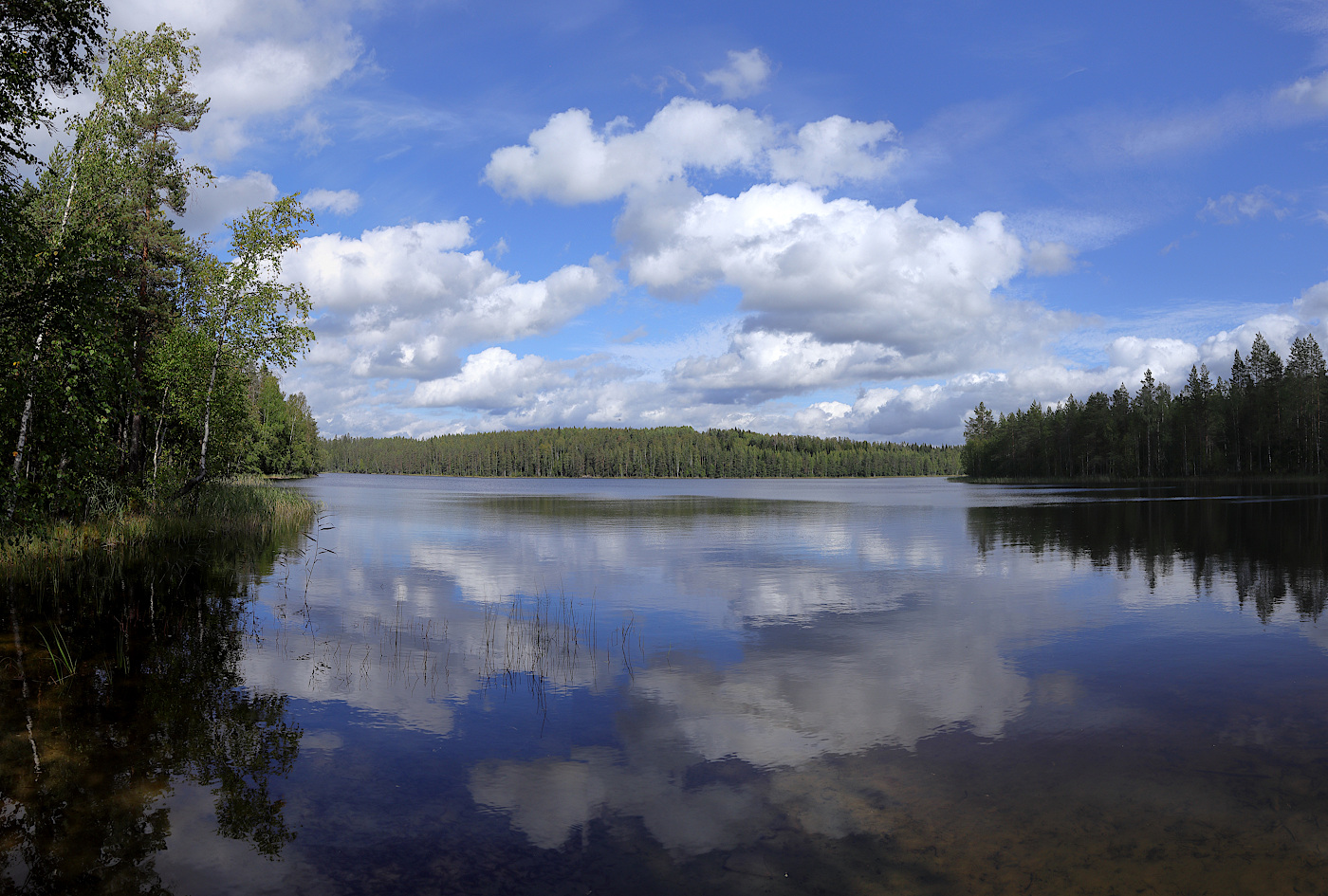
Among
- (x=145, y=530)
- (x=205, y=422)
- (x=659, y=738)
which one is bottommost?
(x=659, y=738)

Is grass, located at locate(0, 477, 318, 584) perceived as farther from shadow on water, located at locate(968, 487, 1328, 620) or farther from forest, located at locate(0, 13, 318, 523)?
shadow on water, located at locate(968, 487, 1328, 620)

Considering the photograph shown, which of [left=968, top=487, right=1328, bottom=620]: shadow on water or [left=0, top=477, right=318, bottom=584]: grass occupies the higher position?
[left=0, top=477, right=318, bottom=584]: grass

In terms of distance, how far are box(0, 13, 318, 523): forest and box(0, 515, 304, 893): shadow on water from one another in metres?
4.86

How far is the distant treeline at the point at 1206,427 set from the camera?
10625 centimetres

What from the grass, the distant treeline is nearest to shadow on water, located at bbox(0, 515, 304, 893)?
the grass

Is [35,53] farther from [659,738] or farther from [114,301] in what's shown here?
[659,738]

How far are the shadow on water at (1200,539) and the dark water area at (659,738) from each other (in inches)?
29.0

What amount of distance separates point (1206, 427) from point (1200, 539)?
103 m

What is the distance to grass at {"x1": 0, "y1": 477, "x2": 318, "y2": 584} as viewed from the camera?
20.1 m

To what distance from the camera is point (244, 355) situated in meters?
32.1

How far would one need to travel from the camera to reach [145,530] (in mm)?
26062

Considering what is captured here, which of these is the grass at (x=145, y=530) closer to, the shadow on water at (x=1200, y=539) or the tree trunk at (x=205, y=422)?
the tree trunk at (x=205, y=422)

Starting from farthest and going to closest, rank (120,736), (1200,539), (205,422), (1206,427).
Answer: (1206,427) < (1200,539) < (205,422) < (120,736)

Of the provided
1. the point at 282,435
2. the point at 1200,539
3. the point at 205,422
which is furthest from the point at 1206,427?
the point at 282,435
